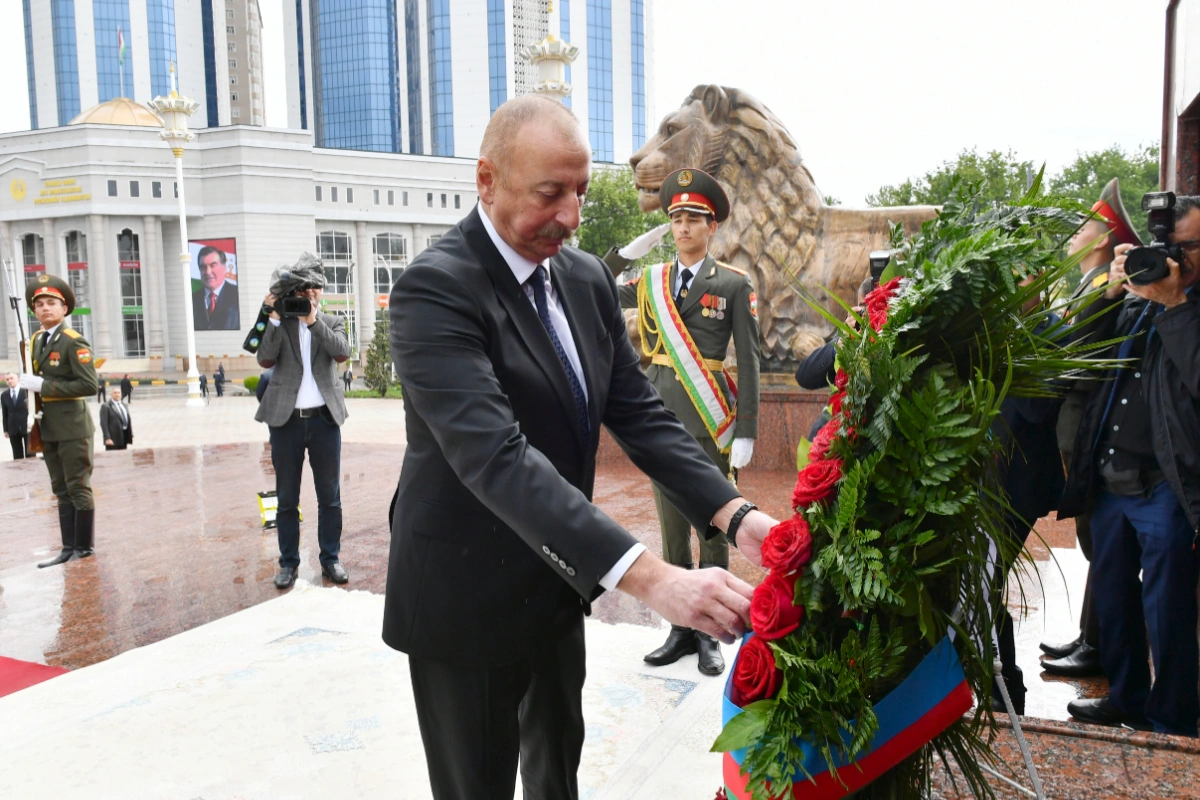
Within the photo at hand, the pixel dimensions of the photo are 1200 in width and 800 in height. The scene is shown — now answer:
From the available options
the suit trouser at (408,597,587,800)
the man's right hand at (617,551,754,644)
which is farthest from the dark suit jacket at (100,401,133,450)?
the man's right hand at (617,551,754,644)

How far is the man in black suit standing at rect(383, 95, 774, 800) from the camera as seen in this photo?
1604mm

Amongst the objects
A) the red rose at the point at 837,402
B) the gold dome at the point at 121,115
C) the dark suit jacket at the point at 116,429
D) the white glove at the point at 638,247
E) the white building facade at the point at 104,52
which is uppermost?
the white building facade at the point at 104,52

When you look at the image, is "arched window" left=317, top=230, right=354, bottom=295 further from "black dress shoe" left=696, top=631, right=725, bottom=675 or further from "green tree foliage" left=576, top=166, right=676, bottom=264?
"black dress shoe" left=696, top=631, right=725, bottom=675

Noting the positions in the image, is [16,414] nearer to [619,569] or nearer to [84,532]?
[84,532]

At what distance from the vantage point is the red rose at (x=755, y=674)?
4.32ft

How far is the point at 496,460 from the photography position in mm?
1592

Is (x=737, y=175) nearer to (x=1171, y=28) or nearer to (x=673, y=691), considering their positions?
(x=1171, y=28)

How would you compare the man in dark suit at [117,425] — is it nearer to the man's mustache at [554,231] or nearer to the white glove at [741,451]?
the white glove at [741,451]

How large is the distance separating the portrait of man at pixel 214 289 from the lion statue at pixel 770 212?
48551 mm

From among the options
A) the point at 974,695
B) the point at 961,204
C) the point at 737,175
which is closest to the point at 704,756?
the point at 974,695

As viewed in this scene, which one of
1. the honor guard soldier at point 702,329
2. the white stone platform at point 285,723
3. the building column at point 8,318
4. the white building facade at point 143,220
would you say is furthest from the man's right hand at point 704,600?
the building column at point 8,318

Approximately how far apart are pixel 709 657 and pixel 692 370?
1.50 meters

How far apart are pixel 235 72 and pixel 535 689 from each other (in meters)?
105

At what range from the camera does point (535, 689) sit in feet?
6.90
